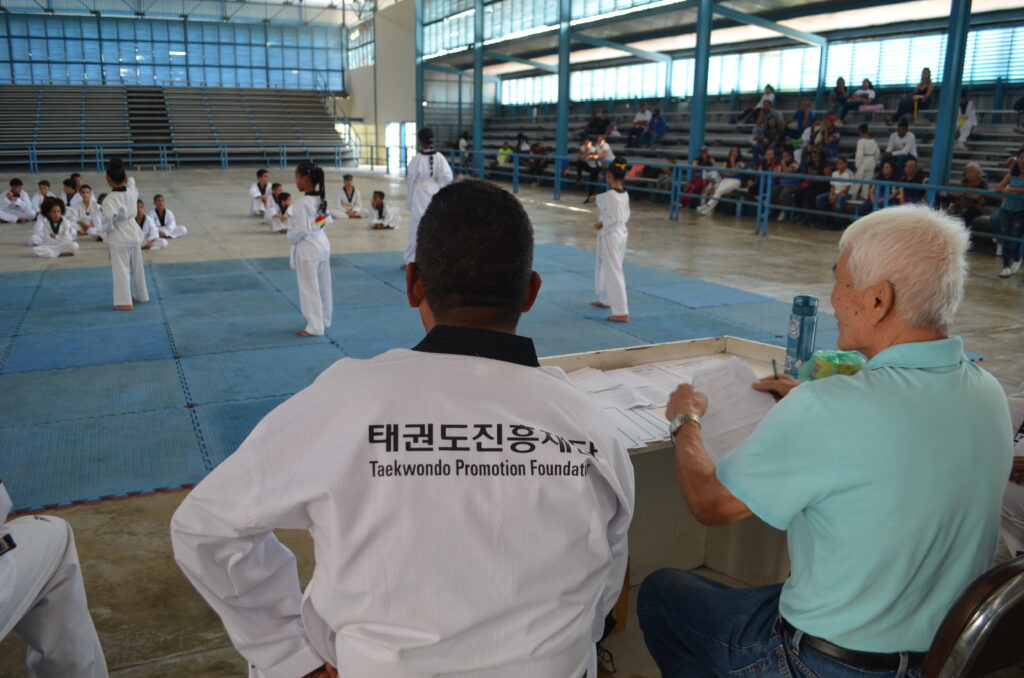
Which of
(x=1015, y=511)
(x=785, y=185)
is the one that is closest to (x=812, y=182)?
(x=785, y=185)

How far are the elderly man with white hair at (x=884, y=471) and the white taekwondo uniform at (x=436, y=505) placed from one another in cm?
42

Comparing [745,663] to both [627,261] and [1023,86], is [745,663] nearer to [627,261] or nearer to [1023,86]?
[627,261]

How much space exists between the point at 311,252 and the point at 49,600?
479 cm

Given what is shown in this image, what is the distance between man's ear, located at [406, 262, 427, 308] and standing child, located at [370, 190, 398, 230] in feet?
40.5

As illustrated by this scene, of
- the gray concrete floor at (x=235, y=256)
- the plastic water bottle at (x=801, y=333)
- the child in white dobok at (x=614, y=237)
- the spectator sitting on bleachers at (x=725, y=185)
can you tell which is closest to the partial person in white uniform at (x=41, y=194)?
the gray concrete floor at (x=235, y=256)

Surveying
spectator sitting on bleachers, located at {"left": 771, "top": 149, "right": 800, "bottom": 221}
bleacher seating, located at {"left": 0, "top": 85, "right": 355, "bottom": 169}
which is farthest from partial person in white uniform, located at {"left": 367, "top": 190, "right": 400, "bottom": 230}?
bleacher seating, located at {"left": 0, "top": 85, "right": 355, "bottom": 169}

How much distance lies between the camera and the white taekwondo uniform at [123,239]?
7.12 m

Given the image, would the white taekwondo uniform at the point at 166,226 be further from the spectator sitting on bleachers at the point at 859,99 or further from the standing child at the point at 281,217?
the spectator sitting on bleachers at the point at 859,99

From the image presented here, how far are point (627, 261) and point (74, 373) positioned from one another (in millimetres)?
6917

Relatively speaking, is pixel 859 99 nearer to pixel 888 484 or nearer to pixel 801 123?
pixel 801 123

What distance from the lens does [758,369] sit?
3145 millimetres

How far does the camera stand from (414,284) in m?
1.46

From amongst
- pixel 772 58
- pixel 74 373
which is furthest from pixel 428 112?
pixel 74 373

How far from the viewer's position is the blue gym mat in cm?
431
